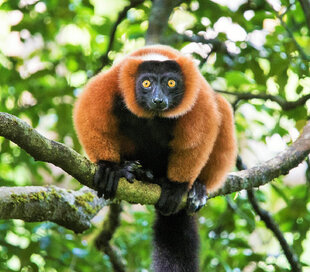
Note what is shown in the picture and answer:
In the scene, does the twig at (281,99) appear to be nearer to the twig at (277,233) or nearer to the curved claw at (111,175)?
the twig at (277,233)

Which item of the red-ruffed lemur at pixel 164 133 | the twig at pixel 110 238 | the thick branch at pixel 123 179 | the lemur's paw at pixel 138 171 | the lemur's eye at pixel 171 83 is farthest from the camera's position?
the twig at pixel 110 238

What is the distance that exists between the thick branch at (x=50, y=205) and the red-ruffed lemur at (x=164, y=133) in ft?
0.89

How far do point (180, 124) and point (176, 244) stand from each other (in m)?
1.19

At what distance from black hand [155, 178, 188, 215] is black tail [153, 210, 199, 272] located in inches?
24.0

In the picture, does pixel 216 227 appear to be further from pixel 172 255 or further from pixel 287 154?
pixel 287 154

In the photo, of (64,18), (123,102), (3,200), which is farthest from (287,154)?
(64,18)

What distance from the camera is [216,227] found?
499 centimetres

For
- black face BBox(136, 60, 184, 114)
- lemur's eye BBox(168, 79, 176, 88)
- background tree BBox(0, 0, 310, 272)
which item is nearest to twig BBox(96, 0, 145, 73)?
background tree BBox(0, 0, 310, 272)

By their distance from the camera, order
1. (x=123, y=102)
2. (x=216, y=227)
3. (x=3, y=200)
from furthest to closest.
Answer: (x=216, y=227), (x=123, y=102), (x=3, y=200)

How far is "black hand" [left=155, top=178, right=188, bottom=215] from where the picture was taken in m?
3.76

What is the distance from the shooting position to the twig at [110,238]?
4820 millimetres

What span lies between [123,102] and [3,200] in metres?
1.63

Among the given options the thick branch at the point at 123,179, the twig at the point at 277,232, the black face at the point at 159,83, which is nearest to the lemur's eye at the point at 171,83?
the black face at the point at 159,83

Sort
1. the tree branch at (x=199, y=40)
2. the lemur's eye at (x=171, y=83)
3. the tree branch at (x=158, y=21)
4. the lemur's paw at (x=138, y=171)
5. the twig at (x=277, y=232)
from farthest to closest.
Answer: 1. the tree branch at (x=199, y=40)
2. the tree branch at (x=158, y=21)
3. the twig at (x=277, y=232)
4. the lemur's eye at (x=171, y=83)
5. the lemur's paw at (x=138, y=171)
